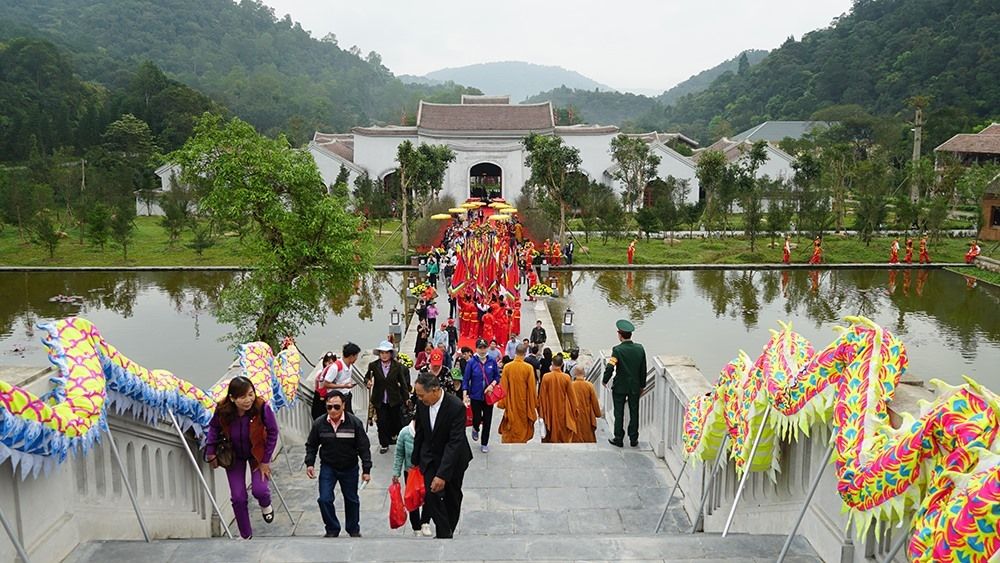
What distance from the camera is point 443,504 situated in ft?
14.5

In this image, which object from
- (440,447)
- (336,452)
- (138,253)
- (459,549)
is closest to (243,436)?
(336,452)

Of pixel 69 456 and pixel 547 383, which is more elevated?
pixel 69 456

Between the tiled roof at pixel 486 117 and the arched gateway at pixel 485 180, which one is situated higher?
the tiled roof at pixel 486 117

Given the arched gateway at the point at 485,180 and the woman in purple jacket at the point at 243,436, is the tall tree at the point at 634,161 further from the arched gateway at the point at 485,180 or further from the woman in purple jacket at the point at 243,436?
the woman in purple jacket at the point at 243,436

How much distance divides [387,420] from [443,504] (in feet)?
7.43

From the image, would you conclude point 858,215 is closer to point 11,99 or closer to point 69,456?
point 69,456

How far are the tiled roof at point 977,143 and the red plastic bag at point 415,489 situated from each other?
1614 inches

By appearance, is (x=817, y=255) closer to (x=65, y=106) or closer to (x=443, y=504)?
(x=443, y=504)

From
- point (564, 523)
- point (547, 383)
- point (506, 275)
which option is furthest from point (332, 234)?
point (564, 523)

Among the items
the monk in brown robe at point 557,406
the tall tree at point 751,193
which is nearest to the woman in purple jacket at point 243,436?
the monk in brown robe at point 557,406

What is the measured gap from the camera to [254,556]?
365 centimetres

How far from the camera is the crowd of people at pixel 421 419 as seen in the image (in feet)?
14.5

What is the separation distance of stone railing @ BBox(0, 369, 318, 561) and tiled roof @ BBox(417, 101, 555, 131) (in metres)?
39.9

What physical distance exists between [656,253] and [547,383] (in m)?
19.9
